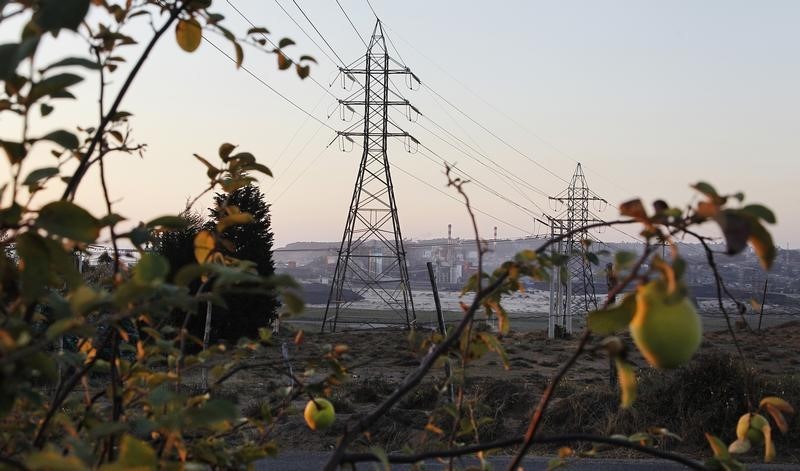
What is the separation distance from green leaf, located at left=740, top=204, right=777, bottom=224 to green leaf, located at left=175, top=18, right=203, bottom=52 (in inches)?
29.3

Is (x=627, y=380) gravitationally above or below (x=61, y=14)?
below

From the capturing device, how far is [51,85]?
0.73 m

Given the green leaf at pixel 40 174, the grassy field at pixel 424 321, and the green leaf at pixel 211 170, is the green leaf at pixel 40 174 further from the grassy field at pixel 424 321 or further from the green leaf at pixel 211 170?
the grassy field at pixel 424 321

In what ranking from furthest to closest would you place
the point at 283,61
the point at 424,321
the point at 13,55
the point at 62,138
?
the point at 424,321 < the point at 283,61 < the point at 62,138 < the point at 13,55

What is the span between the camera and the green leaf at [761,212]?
61cm

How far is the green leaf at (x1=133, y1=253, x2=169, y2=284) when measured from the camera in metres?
0.64

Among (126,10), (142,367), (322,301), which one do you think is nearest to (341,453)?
(142,367)

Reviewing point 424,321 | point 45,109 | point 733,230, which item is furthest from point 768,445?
point 424,321

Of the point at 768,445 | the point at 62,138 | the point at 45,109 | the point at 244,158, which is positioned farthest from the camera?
the point at 244,158

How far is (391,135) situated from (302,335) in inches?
684

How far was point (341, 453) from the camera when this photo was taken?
0.83 m

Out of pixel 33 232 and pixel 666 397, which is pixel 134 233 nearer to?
pixel 33 232

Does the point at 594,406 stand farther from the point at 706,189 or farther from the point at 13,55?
the point at 13,55

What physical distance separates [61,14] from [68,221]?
16 centimetres
